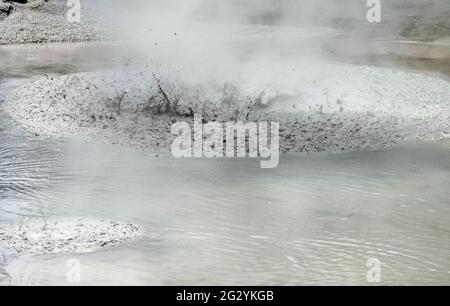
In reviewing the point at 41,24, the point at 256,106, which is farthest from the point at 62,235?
the point at 41,24

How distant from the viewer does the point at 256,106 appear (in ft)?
28.6

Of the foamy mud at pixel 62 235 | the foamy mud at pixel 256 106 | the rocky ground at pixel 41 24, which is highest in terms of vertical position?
the rocky ground at pixel 41 24

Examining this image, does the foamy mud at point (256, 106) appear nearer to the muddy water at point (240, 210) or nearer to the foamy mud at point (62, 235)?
the muddy water at point (240, 210)

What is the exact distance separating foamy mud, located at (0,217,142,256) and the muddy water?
0.40 ft

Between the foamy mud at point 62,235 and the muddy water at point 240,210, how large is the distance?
0.12m

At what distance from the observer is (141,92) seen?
30.1ft

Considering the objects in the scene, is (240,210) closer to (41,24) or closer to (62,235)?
(62,235)

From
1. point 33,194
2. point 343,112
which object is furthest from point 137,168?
point 343,112

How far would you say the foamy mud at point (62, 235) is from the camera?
198 inches

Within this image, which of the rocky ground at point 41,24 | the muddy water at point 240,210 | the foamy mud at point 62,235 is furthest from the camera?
the rocky ground at point 41,24

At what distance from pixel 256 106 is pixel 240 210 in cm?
311

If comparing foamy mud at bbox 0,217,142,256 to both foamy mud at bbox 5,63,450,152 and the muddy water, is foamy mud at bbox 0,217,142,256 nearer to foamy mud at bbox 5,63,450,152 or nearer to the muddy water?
the muddy water

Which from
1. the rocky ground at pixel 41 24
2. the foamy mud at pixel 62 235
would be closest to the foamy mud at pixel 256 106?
the foamy mud at pixel 62 235

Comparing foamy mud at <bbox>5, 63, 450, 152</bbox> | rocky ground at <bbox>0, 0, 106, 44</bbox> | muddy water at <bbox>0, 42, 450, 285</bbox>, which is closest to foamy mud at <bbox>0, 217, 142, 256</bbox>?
muddy water at <bbox>0, 42, 450, 285</bbox>
